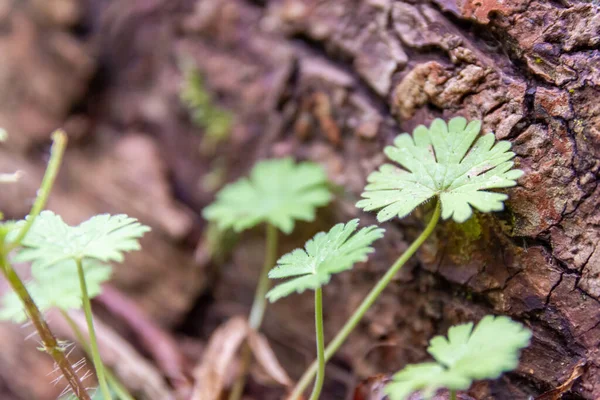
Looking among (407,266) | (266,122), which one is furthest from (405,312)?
(266,122)

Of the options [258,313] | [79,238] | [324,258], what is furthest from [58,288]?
[324,258]

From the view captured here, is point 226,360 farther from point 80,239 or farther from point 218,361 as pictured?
point 80,239

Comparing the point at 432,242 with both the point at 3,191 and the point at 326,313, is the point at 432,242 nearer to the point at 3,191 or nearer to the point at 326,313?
the point at 326,313

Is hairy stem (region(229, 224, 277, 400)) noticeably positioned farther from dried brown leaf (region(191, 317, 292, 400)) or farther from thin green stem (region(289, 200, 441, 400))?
thin green stem (region(289, 200, 441, 400))

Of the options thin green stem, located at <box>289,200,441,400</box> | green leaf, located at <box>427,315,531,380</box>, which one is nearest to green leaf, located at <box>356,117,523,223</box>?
thin green stem, located at <box>289,200,441,400</box>

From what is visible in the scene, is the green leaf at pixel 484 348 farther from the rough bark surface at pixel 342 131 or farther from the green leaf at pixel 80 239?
the green leaf at pixel 80 239
